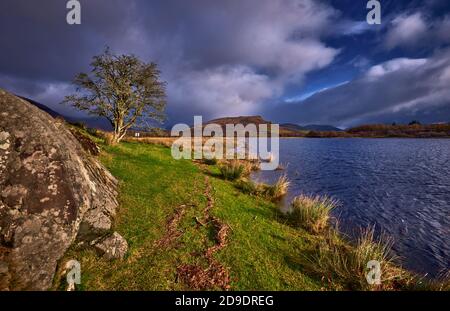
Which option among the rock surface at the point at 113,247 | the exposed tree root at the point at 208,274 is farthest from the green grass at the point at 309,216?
the rock surface at the point at 113,247

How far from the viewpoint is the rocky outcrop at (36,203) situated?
4.82 meters

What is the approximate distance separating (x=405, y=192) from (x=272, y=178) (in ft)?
36.0

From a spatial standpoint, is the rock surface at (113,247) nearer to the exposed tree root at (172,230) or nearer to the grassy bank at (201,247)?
the grassy bank at (201,247)

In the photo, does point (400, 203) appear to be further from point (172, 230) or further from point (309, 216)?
point (172, 230)

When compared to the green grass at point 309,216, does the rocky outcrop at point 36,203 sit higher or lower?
higher

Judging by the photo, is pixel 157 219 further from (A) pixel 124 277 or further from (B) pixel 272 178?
(B) pixel 272 178

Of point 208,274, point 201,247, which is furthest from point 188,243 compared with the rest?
point 208,274

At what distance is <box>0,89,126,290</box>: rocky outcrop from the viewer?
4.82m

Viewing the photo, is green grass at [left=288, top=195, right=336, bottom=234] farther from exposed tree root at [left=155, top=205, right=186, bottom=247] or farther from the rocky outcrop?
the rocky outcrop

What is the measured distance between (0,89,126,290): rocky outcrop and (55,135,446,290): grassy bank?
2.10 feet

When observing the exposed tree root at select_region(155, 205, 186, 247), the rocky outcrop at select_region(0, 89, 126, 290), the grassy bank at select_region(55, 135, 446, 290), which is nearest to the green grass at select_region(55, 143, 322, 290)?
the grassy bank at select_region(55, 135, 446, 290)

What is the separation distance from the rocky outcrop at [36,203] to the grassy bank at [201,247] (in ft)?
2.10

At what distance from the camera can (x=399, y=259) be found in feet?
30.3
